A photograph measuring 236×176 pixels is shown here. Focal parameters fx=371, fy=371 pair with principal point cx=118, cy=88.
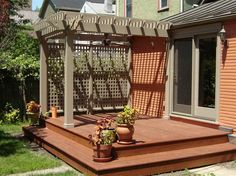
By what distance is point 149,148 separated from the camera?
7082 mm

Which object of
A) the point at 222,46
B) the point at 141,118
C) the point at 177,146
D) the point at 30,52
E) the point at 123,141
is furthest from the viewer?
the point at 30,52

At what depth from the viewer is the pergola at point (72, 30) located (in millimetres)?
8508

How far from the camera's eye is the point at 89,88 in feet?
37.4

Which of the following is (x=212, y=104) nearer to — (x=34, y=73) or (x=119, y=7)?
(x=34, y=73)

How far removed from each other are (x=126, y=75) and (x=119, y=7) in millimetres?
7073

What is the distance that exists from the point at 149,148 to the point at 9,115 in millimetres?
6156

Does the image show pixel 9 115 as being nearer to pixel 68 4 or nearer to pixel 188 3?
pixel 188 3

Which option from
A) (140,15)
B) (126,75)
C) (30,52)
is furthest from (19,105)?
(140,15)

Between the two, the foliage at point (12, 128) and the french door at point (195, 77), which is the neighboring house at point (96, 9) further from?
the french door at point (195, 77)

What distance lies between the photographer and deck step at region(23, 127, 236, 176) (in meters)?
6.28

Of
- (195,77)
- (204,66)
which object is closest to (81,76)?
(195,77)

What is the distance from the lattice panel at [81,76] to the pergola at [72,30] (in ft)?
1.47

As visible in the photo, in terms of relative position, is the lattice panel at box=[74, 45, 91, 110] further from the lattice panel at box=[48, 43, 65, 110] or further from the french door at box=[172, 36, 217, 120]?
the french door at box=[172, 36, 217, 120]

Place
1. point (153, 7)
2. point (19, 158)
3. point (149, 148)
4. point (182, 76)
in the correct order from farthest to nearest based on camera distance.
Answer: point (153, 7), point (182, 76), point (19, 158), point (149, 148)
